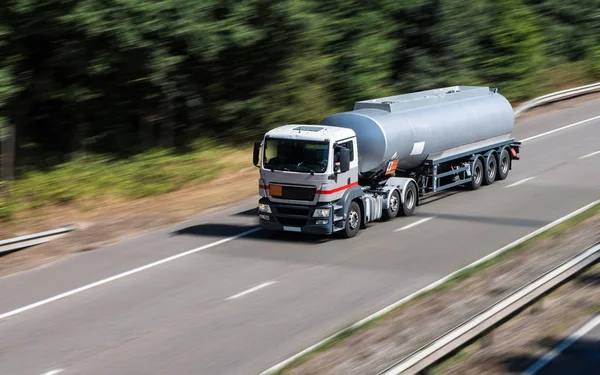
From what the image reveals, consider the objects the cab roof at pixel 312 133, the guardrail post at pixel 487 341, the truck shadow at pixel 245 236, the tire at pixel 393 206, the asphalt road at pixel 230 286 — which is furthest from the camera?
the tire at pixel 393 206

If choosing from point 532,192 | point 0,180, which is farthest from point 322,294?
point 0,180

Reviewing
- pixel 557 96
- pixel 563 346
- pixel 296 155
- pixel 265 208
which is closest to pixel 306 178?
pixel 296 155

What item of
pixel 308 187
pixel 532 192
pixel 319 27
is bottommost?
pixel 532 192

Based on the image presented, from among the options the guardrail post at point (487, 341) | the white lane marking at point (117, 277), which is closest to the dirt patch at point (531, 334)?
the guardrail post at point (487, 341)

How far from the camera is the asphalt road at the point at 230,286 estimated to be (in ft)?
38.9

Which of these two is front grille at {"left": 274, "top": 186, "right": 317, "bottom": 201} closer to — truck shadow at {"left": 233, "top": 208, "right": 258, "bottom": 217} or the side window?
the side window

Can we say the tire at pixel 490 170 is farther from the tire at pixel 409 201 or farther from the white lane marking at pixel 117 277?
the white lane marking at pixel 117 277

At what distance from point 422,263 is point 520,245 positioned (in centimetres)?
211

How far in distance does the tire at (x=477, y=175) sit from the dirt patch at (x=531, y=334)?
32.7 feet

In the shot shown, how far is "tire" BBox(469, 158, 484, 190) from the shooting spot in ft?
73.8

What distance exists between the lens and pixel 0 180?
2258cm

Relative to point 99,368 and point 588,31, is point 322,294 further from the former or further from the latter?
point 588,31

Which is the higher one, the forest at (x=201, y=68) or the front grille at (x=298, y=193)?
the forest at (x=201, y=68)

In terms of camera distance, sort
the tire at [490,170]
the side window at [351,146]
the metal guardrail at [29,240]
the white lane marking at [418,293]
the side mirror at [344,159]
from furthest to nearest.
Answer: the tire at [490,170] < the metal guardrail at [29,240] < the side window at [351,146] < the side mirror at [344,159] < the white lane marking at [418,293]
